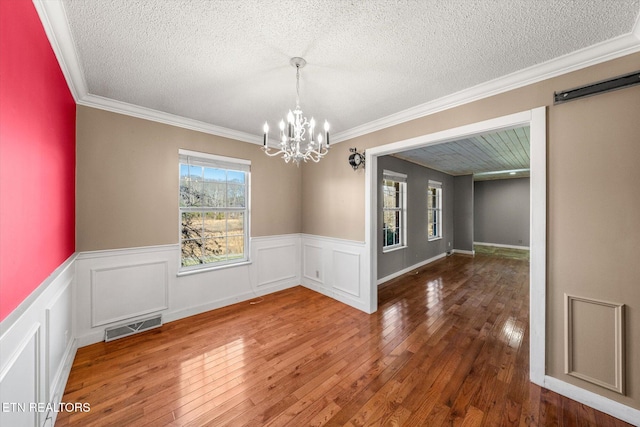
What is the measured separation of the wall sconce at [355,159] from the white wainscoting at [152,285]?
1846 millimetres

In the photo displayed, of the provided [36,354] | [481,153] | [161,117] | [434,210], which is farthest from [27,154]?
[434,210]

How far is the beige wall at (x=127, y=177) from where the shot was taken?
252 centimetres

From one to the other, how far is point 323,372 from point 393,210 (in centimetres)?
380

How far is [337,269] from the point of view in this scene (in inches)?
150

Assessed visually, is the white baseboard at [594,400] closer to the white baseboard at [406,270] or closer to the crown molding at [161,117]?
the white baseboard at [406,270]

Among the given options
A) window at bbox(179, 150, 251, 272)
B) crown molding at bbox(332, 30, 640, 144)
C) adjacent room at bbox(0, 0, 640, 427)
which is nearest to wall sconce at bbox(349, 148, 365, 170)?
adjacent room at bbox(0, 0, 640, 427)

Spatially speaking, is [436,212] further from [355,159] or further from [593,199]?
[593,199]

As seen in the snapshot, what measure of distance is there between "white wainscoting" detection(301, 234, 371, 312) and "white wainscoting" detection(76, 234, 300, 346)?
65 cm

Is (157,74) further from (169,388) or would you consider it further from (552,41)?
(552,41)

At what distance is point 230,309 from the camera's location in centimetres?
344

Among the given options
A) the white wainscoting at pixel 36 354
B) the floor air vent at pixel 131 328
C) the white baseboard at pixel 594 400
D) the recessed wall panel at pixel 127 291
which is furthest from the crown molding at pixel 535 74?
the floor air vent at pixel 131 328

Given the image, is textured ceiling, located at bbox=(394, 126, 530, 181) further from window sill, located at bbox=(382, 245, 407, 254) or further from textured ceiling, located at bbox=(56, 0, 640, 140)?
window sill, located at bbox=(382, 245, 407, 254)

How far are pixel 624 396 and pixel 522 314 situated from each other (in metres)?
1.74

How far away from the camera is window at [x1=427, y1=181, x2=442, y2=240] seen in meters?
6.60
